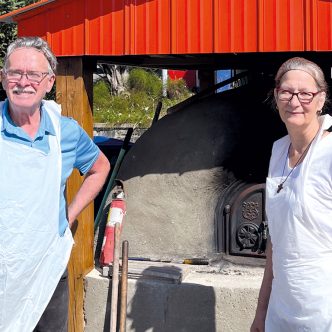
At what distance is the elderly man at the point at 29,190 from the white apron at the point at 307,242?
1.05 meters

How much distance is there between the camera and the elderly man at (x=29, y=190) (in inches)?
110

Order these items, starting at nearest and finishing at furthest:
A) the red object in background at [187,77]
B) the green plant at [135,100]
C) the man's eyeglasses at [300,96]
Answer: the man's eyeglasses at [300,96]
the green plant at [135,100]
the red object in background at [187,77]

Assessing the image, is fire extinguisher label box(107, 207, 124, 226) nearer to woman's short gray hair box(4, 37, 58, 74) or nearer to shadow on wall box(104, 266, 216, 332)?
shadow on wall box(104, 266, 216, 332)

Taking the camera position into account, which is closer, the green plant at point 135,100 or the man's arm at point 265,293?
the man's arm at point 265,293

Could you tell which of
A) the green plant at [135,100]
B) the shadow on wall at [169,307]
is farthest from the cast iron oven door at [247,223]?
the green plant at [135,100]

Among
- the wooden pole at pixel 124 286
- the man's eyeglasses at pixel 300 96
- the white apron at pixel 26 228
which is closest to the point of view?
the man's eyeglasses at pixel 300 96

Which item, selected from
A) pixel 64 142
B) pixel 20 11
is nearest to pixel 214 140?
pixel 20 11

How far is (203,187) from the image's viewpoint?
5.26m

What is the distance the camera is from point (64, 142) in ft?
10.1

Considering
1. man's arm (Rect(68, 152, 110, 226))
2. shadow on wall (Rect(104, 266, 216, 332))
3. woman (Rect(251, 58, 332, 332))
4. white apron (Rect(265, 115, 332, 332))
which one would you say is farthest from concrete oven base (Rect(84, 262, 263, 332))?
white apron (Rect(265, 115, 332, 332))

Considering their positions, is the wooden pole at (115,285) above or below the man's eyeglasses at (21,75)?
below

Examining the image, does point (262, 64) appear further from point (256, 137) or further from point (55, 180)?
point (55, 180)

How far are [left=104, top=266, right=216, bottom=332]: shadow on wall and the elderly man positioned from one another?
190cm

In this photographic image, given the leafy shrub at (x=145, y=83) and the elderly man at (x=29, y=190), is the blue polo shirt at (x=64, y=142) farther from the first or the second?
the leafy shrub at (x=145, y=83)
